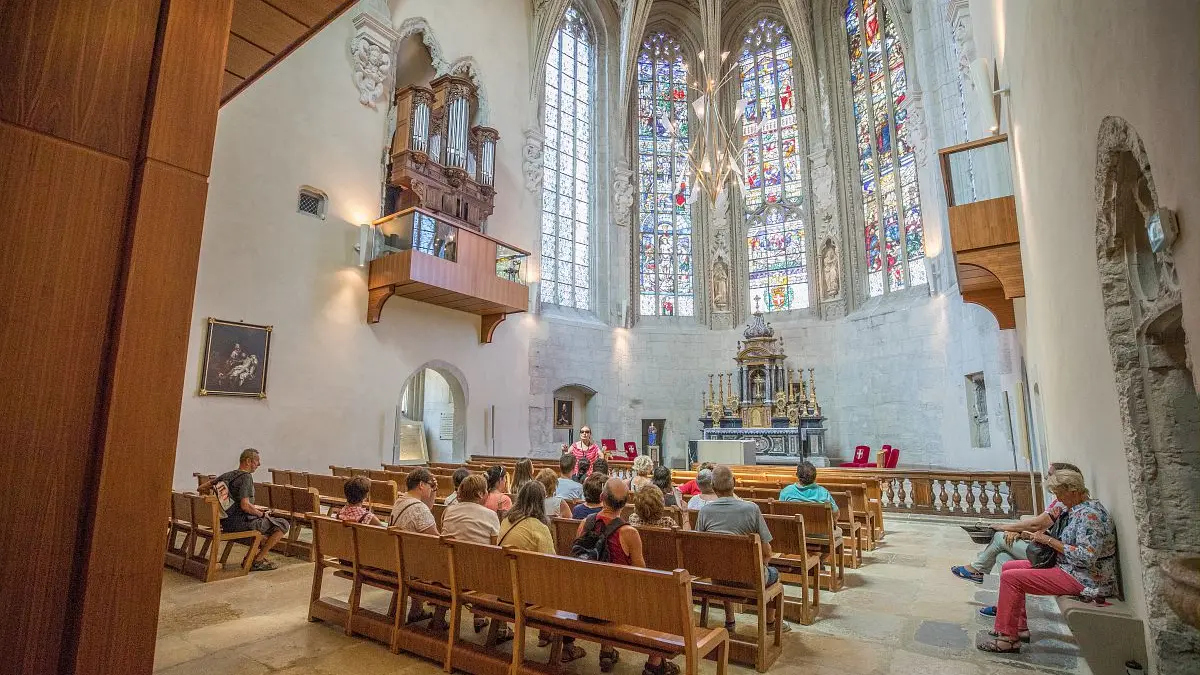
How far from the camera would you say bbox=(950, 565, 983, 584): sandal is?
4.57 metres

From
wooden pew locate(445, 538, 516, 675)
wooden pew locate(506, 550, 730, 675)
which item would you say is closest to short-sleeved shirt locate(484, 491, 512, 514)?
wooden pew locate(445, 538, 516, 675)

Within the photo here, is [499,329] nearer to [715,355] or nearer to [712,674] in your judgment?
[715,355]

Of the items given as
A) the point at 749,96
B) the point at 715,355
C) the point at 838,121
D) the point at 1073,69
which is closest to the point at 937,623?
the point at 1073,69

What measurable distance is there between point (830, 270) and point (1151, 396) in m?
13.1

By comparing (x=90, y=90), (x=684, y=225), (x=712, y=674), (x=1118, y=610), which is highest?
(x=684, y=225)

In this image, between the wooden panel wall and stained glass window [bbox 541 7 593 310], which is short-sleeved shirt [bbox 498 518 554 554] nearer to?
the wooden panel wall

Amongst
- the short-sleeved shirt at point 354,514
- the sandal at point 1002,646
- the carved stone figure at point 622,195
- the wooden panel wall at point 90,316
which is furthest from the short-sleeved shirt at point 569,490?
the carved stone figure at point 622,195

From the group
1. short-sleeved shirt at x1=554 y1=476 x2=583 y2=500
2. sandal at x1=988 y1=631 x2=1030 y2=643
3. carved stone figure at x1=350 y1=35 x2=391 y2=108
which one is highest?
carved stone figure at x1=350 y1=35 x2=391 y2=108

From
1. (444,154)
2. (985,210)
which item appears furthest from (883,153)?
(444,154)

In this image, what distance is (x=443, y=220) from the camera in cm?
1042

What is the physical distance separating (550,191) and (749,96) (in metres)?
6.57

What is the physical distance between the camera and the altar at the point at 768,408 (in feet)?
43.4

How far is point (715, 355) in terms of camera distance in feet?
52.6

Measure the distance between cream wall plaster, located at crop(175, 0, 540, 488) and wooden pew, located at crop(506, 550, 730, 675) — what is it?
23.2 feet
